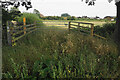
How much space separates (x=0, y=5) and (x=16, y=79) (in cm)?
322

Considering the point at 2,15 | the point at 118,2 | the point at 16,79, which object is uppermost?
the point at 118,2

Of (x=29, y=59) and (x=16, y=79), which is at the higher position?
(x=29, y=59)

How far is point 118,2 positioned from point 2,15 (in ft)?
20.2

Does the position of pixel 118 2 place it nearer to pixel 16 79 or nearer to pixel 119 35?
pixel 119 35

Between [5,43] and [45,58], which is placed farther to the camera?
[5,43]

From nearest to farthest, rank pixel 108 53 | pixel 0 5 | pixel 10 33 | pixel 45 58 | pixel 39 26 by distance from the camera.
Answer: pixel 45 58 < pixel 108 53 < pixel 0 5 < pixel 10 33 < pixel 39 26

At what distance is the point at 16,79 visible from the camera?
3.18 meters

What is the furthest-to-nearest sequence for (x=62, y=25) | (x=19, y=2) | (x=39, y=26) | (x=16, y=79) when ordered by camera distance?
(x=62, y=25) < (x=39, y=26) < (x=19, y=2) < (x=16, y=79)

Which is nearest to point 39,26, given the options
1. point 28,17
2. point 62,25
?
point 28,17

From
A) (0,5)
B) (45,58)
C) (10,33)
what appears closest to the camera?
(45,58)

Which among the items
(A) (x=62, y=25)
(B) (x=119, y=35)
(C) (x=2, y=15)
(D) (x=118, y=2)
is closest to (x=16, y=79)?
(C) (x=2, y=15)

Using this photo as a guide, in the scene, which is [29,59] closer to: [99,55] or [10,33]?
[99,55]

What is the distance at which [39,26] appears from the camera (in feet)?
42.6

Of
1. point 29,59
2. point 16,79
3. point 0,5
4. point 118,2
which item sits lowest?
point 16,79
